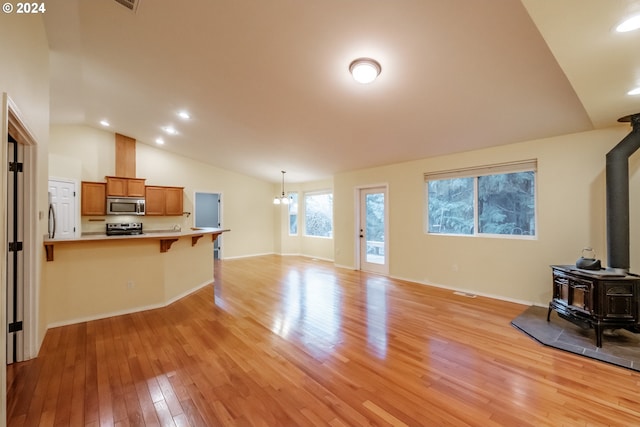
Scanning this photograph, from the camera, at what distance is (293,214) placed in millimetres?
8898

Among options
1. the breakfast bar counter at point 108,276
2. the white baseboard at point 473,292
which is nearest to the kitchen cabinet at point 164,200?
the breakfast bar counter at point 108,276

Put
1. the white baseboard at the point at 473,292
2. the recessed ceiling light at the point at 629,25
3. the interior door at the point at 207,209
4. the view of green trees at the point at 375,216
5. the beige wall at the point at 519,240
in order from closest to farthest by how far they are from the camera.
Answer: the recessed ceiling light at the point at 629,25, the beige wall at the point at 519,240, the white baseboard at the point at 473,292, the view of green trees at the point at 375,216, the interior door at the point at 207,209

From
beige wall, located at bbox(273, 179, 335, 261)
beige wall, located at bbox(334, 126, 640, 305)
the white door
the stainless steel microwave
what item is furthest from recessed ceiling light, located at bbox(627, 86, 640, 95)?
the white door

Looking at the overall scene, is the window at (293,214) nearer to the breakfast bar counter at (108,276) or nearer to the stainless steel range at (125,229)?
the stainless steel range at (125,229)

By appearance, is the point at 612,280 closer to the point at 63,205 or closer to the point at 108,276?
the point at 108,276

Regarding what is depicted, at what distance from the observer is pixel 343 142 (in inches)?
188

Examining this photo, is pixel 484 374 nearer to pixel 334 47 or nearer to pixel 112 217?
pixel 334 47

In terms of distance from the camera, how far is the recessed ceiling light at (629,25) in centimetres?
152

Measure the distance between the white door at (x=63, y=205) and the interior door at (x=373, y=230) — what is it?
6.26m

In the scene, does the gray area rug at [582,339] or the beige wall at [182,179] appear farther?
the beige wall at [182,179]

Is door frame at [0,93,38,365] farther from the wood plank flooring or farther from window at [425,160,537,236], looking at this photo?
window at [425,160,537,236]

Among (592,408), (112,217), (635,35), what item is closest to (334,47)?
(635,35)

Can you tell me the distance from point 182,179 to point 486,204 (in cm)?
725

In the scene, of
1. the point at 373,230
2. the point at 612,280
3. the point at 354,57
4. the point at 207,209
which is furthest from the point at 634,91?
the point at 207,209
